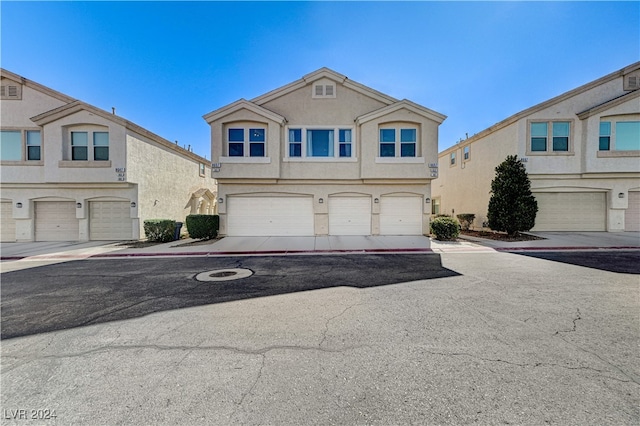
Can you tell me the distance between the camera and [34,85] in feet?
46.0

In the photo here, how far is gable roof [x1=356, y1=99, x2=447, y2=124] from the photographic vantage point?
14.3 meters

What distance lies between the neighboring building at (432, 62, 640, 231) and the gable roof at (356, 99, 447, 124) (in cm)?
544

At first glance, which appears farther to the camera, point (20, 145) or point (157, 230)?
point (20, 145)

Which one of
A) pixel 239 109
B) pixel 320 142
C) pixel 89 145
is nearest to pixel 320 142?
pixel 320 142

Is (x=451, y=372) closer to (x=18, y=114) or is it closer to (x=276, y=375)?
(x=276, y=375)

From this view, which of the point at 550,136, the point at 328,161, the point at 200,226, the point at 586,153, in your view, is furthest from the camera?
the point at 550,136

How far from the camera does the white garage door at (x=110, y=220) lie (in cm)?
1427

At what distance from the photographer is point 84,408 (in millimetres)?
2434

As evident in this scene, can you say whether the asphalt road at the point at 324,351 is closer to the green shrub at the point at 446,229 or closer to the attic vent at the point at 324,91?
the green shrub at the point at 446,229

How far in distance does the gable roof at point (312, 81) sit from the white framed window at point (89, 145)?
836 centimetres

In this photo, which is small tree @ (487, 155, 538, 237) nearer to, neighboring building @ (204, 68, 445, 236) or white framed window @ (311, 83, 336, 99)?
neighboring building @ (204, 68, 445, 236)

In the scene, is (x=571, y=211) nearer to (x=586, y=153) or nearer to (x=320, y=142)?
(x=586, y=153)

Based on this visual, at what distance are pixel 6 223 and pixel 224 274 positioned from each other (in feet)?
53.4

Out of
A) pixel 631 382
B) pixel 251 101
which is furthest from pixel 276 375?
pixel 251 101
